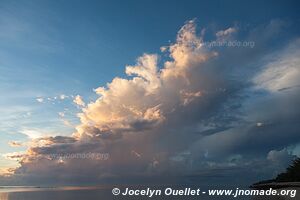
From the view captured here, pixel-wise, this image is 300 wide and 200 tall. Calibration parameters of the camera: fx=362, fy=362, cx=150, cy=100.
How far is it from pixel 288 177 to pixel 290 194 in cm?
4094

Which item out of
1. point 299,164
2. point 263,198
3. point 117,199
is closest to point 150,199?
point 117,199

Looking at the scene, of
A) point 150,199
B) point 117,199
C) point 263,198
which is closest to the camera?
point 263,198

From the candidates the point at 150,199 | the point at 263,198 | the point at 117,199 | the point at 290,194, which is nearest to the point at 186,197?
the point at 150,199

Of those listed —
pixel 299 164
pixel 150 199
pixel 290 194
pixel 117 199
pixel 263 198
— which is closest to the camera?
pixel 290 194

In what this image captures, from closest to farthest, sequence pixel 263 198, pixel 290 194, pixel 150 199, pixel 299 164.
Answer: pixel 290 194, pixel 263 198, pixel 299 164, pixel 150 199

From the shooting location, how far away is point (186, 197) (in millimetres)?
104750

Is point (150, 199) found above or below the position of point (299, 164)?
below

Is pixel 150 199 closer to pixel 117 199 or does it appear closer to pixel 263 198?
pixel 117 199

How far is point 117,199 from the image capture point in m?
132

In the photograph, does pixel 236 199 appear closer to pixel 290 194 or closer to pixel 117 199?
pixel 117 199

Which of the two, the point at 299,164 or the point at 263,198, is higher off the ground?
the point at 299,164

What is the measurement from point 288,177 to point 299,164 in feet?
16.3

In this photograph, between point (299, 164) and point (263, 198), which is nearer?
point (263, 198)

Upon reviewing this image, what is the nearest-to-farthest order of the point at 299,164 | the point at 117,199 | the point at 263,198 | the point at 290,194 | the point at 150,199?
the point at 290,194 < the point at 263,198 < the point at 299,164 < the point at 150,199 < the point at 117,199
